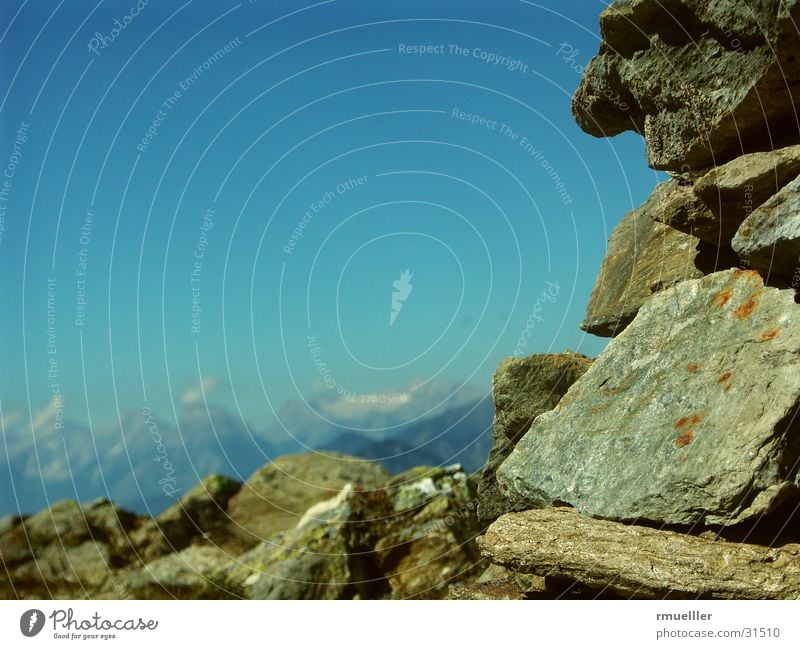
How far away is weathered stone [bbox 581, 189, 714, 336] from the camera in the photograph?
46.8ft

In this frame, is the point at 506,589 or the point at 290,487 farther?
the point at 290,487

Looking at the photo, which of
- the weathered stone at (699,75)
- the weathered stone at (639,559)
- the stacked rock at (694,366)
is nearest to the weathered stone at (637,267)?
the stacked rock at (694,366)

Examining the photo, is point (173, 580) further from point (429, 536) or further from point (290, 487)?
point (429, 536)

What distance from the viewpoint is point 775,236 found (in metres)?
10.3

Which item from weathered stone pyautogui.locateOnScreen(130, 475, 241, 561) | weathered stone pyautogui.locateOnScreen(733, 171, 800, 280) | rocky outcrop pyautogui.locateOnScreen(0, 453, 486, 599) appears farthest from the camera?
weathered stone pyautogui.locateOnScreen(130, 475, 241, 561)

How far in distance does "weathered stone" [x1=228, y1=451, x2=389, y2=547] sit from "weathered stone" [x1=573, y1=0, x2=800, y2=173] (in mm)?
11768

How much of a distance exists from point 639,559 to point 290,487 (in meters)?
14.6

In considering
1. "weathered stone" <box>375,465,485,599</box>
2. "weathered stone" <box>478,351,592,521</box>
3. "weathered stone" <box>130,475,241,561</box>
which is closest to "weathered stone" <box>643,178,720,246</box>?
"weathered stone" <box>478,351,592,521</box>

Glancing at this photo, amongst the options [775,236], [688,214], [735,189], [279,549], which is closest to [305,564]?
[279,549]

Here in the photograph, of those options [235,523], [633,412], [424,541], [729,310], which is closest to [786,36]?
[729,310]

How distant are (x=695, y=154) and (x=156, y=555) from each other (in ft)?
52.9

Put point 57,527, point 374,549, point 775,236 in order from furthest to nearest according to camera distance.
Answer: point 57,527
point 374,549
point 775,236

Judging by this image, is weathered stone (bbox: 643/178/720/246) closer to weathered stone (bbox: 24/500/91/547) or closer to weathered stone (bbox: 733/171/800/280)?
weathered stone (bbox: 733/171/800/280)
